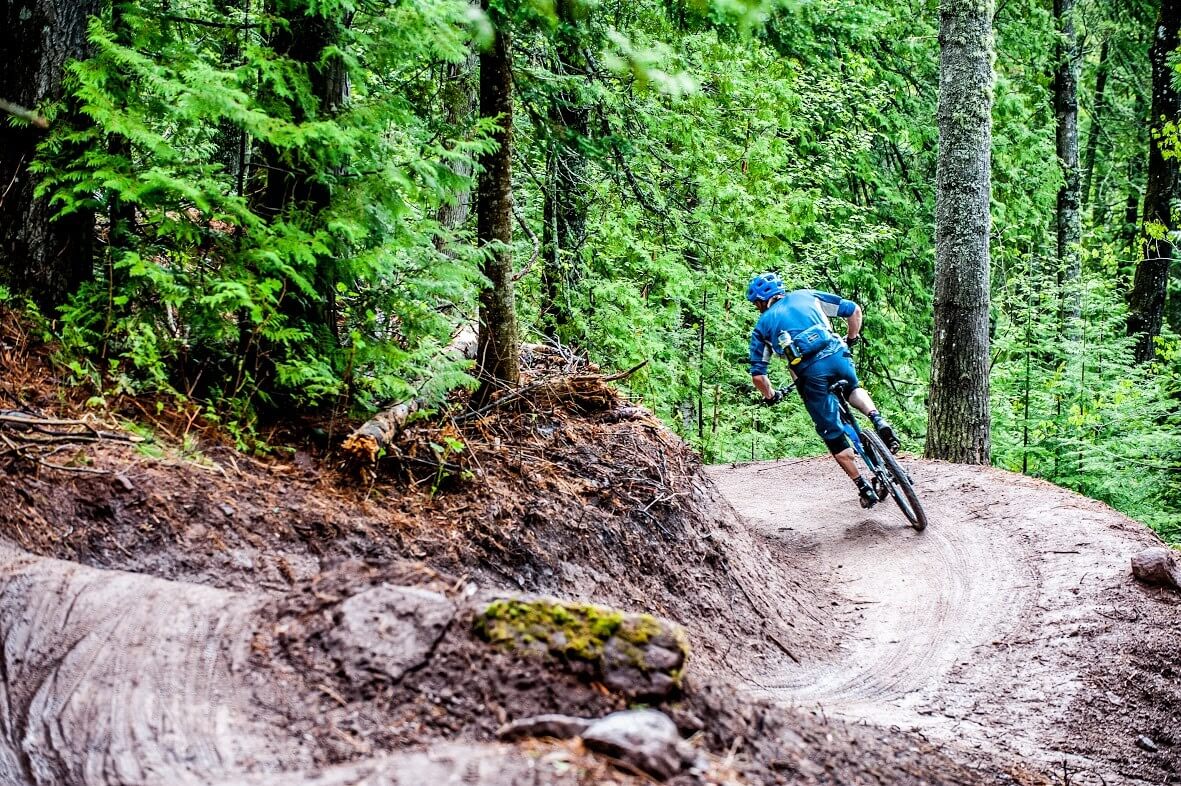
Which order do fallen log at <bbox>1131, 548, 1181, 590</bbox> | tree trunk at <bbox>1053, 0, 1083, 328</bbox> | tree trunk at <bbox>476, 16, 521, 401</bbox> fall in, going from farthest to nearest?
tree trunk at <bbox>1053, 0, 1083, 328</bbox> < fallen log at <bbox>1131, 548, 1181, 590</bbox> < tree trunk at <bbox>476, 16, 521, 401</bbox>

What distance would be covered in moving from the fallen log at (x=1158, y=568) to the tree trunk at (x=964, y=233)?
16.2 feet

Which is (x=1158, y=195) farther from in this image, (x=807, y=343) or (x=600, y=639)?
(x=600, y=639)

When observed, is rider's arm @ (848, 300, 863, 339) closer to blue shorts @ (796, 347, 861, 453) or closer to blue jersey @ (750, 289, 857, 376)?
blue jersey @ (750, 289, 857, 376)

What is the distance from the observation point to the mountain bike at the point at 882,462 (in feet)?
30.8

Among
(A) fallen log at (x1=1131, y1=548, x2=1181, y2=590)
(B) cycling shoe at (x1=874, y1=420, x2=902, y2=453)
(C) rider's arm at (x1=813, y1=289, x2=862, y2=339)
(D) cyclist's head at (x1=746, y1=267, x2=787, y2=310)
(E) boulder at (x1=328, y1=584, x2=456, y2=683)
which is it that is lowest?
(A) fallen log at (x1=1131, y1=548, x2=1181, y2=590)

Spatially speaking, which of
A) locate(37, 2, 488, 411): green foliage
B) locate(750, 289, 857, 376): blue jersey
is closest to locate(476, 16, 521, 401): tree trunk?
locate(37, 2, 488, 411): green foliage

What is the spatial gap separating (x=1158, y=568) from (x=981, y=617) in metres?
1.44

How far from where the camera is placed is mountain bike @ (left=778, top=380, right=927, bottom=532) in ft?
30.8

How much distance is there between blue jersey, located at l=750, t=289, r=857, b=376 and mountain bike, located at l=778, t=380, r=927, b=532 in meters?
0.44

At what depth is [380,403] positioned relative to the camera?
6336 mm

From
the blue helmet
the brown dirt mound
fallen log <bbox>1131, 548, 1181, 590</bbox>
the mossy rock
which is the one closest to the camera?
the mossy rock

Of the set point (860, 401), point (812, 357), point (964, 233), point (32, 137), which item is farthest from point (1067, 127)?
point (32, 137)

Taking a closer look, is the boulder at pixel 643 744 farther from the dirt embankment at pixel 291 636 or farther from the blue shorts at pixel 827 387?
the blue shorts at pixel 827 387

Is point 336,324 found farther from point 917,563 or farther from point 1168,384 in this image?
point 1168,384
